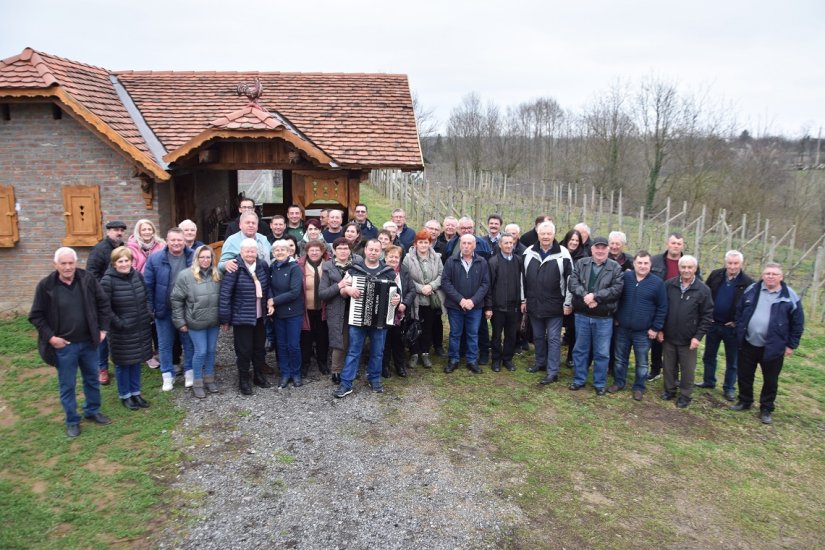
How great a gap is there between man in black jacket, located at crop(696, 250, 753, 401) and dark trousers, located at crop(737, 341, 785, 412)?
324mm

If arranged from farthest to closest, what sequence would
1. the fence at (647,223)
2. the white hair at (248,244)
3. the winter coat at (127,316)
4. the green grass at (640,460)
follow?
the fence at (647,223), the white hair at (248,244), the winter coat at (127,316), the green grass at (640,460)

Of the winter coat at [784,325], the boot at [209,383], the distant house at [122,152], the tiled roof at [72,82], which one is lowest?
the boot at [209,383]

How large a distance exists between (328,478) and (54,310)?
310cm

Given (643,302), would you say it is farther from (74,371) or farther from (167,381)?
(74,371)

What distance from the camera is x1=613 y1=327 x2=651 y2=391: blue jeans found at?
6.84m

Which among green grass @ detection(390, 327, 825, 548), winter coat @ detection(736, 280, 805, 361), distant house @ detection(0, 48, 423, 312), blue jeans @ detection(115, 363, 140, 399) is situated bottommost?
green grass @ detection(390, 327, 825, 548)

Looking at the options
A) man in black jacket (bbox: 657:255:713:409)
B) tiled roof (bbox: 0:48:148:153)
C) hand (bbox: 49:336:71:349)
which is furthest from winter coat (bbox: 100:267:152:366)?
man in black jacket (bbox: 657:255:713:409)

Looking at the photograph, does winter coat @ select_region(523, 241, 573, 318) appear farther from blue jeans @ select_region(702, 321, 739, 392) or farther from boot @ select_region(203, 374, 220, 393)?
boot @ select_region(203, 374, 220, 393)

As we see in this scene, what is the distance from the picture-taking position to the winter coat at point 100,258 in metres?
6.64

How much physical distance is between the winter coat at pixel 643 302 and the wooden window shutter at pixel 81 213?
8.10 metres

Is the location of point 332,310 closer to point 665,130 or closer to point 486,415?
point 486,415

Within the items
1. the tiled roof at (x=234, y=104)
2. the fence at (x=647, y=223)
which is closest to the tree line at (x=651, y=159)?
the fence at (x=647, y=223)

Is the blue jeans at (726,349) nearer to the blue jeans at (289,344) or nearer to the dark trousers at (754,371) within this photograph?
the dark trousers at (754,371)

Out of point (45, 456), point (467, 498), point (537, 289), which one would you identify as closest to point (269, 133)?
point (537, 289)
